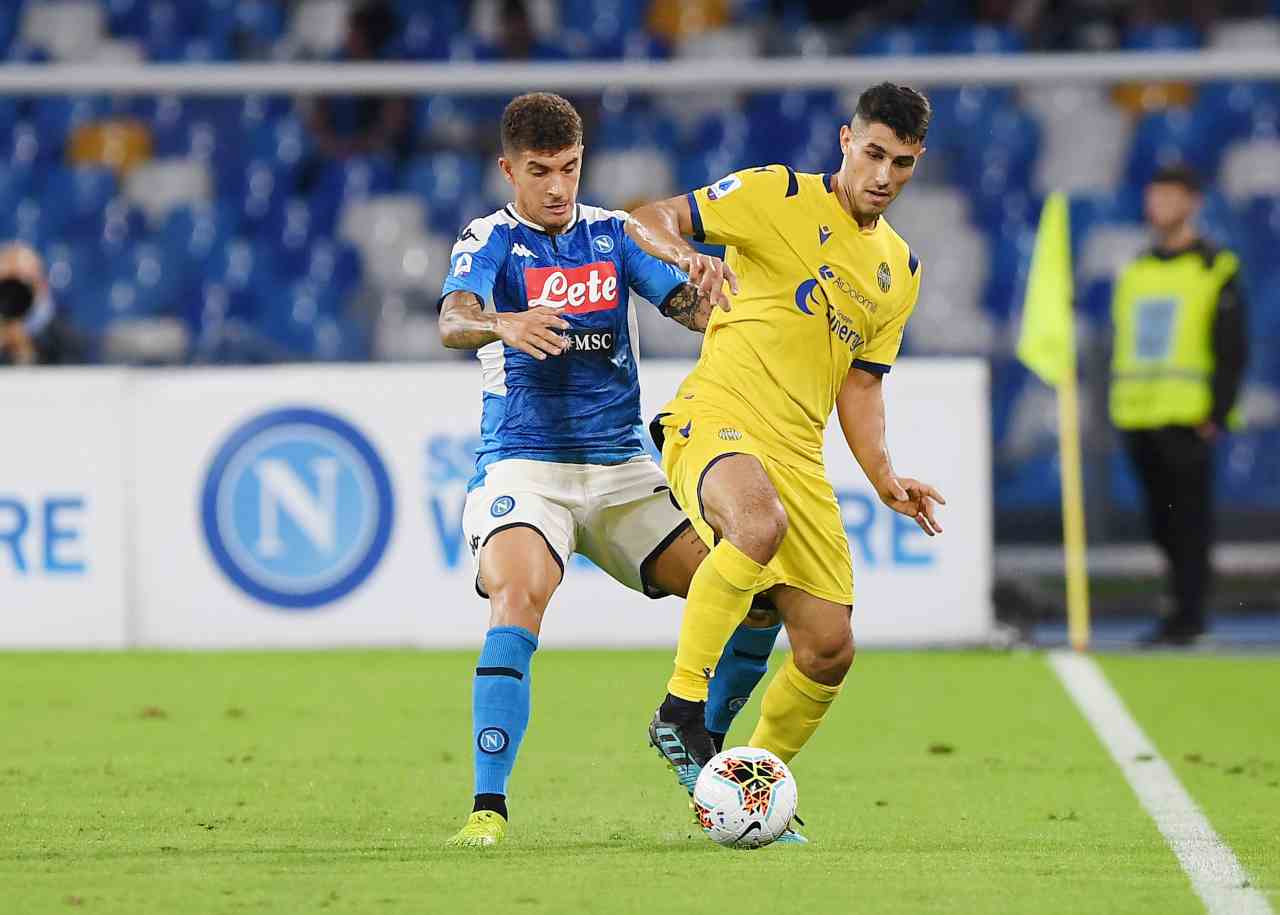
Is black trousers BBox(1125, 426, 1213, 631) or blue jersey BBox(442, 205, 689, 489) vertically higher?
blue jersey BBox(442, 205, 689, 489)

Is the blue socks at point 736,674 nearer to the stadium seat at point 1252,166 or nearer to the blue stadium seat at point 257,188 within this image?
Answer: the blue stadium seat at point 257,188

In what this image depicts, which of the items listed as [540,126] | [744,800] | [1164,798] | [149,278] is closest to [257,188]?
[149,278]

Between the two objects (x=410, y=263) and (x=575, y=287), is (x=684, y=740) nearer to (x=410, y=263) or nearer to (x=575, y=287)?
(x=575, y=287)

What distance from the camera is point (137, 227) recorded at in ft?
40.1

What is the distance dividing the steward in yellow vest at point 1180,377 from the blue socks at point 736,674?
15.8 ft

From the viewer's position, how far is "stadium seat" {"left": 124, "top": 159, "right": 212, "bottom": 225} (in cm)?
1215

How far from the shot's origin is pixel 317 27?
14.0 metres

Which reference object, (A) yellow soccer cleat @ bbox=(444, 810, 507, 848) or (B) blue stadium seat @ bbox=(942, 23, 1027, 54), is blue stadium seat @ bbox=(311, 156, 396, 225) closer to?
(B) blue stadium seat @ bbox=(942, 23, 1027, 54)

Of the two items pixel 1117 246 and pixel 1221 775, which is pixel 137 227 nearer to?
pixel 1117 246

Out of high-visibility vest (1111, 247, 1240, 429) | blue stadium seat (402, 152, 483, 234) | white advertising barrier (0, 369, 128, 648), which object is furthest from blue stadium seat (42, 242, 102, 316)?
high-visibility vest (1111, 247, 1240, 429)

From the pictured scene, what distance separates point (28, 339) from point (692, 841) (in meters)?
6.26

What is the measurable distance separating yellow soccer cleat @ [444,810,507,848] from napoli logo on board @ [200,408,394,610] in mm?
4739

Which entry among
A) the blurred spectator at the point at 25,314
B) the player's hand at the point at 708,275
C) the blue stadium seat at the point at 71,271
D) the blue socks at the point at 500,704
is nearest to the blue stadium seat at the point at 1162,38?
the blue stadium seat at the point at 71,271

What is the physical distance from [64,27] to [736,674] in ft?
32.1
